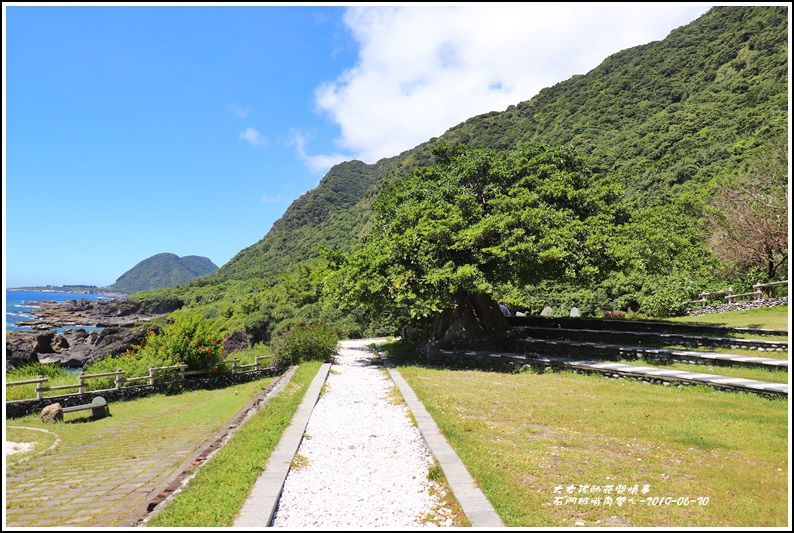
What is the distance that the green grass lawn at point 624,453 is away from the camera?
15.7 ft

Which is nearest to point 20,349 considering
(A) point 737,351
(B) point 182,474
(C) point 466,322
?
(C) point 466,322

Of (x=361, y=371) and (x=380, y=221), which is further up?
(x=380, y=221)

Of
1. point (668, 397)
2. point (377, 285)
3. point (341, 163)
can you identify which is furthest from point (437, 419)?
point (341, 163)

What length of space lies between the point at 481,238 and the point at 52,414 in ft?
48.2

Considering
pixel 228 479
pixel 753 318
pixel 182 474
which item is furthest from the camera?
pixel 753 318

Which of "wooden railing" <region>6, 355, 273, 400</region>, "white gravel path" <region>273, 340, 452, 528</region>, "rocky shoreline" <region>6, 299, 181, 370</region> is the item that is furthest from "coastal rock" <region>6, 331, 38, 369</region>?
"white gravel path" <region>273, 340, 452, 528</region>

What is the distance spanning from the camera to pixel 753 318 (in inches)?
774

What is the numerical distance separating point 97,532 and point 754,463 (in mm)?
8140

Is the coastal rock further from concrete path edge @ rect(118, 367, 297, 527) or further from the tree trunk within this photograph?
concrete path edge @ rect(118, 367, 297, 527)

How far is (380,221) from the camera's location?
19.8 metres

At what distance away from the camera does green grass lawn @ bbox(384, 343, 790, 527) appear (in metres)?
4.79

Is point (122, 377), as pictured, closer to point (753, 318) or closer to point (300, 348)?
point (300, 348)

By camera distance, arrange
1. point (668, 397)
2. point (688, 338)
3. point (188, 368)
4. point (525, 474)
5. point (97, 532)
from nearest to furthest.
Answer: point (97, 532)
point (525, 474)
point (668, 397)
point (688, 338)
point (188, 368)

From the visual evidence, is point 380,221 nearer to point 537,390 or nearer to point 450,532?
point 537,390
